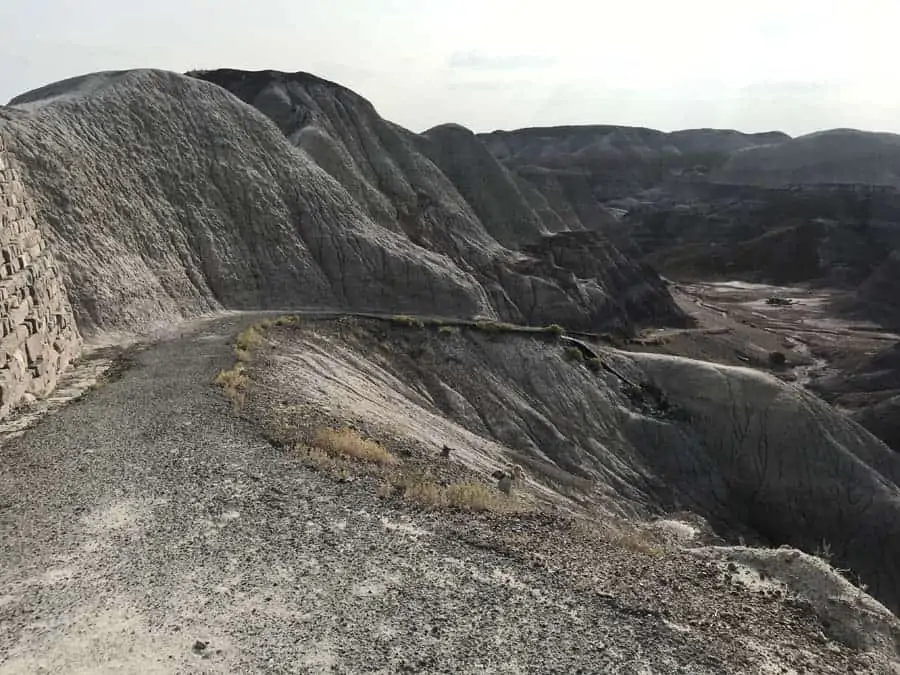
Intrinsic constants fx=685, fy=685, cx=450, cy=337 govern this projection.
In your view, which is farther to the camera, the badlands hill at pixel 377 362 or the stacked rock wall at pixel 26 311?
the badlands hill at pixel 377 362

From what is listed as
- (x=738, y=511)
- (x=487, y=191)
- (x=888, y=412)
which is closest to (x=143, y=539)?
(x=738, y=511)

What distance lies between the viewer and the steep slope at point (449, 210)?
157 ft

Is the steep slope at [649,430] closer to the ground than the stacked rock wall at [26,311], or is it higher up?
closer to the ground

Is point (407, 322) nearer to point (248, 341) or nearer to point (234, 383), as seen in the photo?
point (248, 341)

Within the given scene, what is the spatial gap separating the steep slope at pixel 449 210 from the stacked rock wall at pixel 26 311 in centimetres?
2695

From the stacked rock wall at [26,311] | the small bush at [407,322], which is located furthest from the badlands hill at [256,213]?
the small bush at [407,322]

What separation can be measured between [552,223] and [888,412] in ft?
154

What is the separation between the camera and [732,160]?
134750 millimetres

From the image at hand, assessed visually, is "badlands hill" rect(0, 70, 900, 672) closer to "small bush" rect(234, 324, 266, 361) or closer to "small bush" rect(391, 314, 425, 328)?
"small bush" rect(391, 314, 425, 328)

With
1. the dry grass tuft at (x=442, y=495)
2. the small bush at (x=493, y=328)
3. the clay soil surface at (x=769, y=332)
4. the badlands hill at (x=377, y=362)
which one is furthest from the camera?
the clay soil surface at (x=769, y=332)

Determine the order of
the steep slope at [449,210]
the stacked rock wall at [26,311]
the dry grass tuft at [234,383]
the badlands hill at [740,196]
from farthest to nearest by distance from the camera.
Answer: the badlands hill at [740,196]
the steep slope at [449,210]
the dry grass tuft at [234,383]
the stacked rock wall at [26,311]

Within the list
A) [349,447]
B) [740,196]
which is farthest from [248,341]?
[740,196]

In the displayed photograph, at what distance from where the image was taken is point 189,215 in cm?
3247

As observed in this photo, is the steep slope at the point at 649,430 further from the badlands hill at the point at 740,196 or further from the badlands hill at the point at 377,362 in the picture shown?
the badlands hill at the point at 740,196
